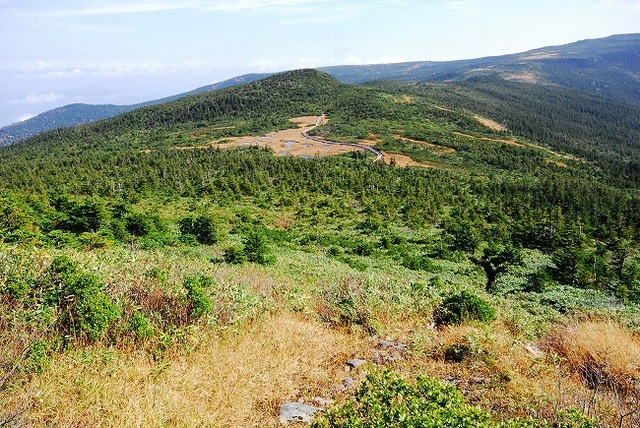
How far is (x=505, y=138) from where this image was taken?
372 ft

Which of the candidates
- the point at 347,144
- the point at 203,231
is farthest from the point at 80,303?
the point at 347,144

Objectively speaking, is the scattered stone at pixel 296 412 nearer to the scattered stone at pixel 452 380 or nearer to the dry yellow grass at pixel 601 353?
the scattered stone at pixel 452 380

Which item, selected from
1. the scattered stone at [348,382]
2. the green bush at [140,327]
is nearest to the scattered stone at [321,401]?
the scattered stone at [348,382]

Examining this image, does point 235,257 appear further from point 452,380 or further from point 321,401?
point 452,380

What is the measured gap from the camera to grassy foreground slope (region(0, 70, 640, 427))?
5.11 metres

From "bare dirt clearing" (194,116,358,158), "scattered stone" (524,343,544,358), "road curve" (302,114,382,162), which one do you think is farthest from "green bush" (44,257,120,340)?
"bare dirt clearing" (194,116,358,158)

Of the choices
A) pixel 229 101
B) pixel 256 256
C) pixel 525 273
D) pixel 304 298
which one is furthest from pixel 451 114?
pixel 304 298

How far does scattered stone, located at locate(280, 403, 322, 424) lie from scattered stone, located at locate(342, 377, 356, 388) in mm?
844

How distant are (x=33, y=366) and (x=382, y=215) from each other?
39557 millimetres

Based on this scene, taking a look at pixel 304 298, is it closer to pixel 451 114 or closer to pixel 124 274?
pixel 124 274

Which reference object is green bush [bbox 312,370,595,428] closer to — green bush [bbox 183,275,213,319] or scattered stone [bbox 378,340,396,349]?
scattered stone [bbox 378,340,396,349]

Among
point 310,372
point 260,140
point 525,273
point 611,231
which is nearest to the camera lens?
point 310,372

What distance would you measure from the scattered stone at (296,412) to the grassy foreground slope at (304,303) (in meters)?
0.14

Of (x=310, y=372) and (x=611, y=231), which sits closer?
(x=310, y=372)
